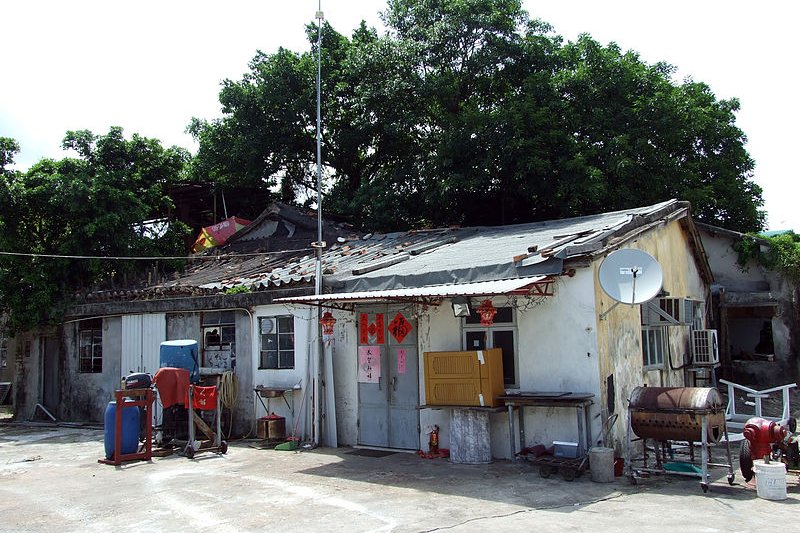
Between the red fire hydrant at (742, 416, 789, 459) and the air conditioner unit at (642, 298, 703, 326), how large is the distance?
337 centimetres

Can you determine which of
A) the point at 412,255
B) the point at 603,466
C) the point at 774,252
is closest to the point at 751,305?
the point at 774,252

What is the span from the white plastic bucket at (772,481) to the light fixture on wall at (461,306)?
4210mm

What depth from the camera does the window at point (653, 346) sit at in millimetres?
11039

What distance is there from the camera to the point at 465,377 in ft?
31.9

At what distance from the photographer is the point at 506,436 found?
10023 mm

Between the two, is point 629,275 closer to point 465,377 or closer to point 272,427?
point 465,377

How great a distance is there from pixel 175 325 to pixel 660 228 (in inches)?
403

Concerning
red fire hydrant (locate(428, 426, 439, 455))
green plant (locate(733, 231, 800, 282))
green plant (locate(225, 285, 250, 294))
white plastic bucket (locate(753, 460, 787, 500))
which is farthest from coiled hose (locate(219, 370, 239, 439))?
green plant (locate(733, 231, 800, 282))

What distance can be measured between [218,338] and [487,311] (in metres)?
6.77

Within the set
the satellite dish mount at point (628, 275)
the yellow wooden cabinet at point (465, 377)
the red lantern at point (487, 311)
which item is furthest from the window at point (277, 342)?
the satellite dish mount at point (628, 275)

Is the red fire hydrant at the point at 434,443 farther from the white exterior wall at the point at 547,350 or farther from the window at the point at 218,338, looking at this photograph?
the window at the point at 218,338

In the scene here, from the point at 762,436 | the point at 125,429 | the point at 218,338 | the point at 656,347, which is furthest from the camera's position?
the point at 218,338

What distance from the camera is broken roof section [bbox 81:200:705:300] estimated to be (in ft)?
32.7

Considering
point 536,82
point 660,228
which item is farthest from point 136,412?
point 536,82
